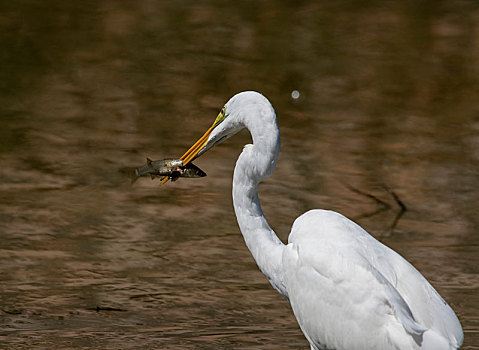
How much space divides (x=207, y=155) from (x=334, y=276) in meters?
5.89

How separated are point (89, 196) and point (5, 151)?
1405mm

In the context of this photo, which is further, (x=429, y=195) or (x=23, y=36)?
(x=23, y=36)

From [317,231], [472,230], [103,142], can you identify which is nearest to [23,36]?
[103,142]

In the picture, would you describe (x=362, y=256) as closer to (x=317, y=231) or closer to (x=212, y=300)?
(x=317, y=231)

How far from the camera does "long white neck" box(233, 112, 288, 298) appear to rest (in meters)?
5.65

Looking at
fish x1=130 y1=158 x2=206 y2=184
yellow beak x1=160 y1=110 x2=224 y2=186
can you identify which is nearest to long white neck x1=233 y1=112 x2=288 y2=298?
yellow beak x1=160 y1=110 x2=224 y2=186

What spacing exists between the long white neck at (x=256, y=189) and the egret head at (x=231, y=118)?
0.27 feet

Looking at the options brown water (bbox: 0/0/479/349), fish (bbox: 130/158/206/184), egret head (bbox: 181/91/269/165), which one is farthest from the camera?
brown water (bbox: 0/0/479/349)

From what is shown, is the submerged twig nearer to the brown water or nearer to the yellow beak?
the brown water

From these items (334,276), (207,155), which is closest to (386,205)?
(207,155)

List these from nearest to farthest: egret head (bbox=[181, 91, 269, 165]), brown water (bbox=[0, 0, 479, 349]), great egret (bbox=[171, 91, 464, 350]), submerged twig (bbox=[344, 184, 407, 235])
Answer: great egret (bbox=[171, 91, 464, 350]), egret head (bbox=[181, 91, 269, 165]), brown water (bbox=[0, 0, 479, 349]), submerged twig (bbox=[344, 184, 407, 235])

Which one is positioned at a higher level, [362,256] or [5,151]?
[362,256]

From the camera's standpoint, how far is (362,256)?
17.6ft

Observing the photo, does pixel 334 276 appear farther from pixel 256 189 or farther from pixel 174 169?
pixel 174 169
